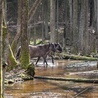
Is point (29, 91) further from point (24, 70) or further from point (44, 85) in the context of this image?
point (24, 70)

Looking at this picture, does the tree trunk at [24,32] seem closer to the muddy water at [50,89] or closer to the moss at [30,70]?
the moss at [30,70]

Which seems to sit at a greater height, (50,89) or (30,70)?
(30,70)

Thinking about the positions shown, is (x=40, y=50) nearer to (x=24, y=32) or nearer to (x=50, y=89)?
(x=24, y=32)

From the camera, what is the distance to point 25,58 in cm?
1430

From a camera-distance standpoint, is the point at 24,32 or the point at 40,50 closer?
the point at 24,32

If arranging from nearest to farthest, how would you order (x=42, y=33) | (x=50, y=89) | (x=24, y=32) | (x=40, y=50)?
(x=50, y=89)
(x=24, y=32)
(x=40, y=50)
(x=42, y=33)

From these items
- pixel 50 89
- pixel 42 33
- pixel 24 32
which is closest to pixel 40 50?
pixel 24 32

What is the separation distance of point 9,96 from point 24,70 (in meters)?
4.01

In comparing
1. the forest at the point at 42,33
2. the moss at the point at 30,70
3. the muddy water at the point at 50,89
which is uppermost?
the forest at the point at 42,33

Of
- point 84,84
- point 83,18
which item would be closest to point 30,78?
point 84,84

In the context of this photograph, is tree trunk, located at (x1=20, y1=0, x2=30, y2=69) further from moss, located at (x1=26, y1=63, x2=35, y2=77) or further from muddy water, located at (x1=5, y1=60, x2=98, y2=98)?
muddy water, located at (x1=5, y1=60, x2=98, y2=98)

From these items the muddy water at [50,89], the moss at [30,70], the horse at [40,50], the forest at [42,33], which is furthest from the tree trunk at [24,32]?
the horse at [40,50]

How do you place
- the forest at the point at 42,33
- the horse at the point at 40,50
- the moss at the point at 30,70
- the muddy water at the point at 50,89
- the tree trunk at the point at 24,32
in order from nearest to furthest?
the forest at the point at 42,33
the muddy water at the point at 50,89
the moss at the point at 30,70
the tree trunk at the point at 24,32
the horse at the point at 40,50

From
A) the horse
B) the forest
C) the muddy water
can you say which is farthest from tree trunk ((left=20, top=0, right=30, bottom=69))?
the horse
